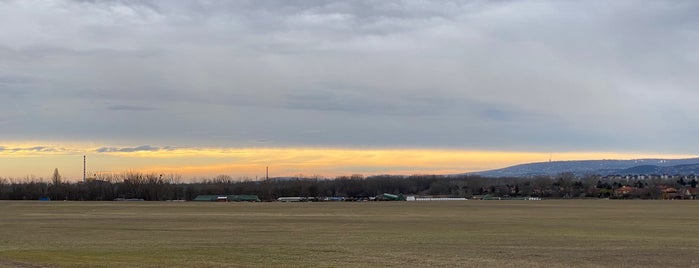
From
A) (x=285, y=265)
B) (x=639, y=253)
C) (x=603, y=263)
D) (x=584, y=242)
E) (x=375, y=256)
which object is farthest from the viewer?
(x=584, y=242)

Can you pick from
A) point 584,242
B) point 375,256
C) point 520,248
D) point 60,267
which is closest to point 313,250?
point 375,256

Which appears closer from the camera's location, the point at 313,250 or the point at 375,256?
the point at 375,256

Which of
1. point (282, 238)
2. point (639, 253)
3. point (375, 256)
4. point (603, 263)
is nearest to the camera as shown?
point (603, 263)

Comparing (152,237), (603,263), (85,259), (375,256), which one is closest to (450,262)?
(375,256)

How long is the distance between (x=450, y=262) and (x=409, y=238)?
15.9 metres

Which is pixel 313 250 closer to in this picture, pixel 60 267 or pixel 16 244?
pixel 60 267

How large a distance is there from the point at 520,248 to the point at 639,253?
573 centimetres

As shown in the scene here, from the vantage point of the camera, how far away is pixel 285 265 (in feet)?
102

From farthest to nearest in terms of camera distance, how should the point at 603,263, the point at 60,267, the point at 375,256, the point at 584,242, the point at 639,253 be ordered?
the point at 584,242, the point at 639,253, the point at 375,256, the point at 603,263, the point at 60,267

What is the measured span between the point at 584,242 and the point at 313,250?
54.2 feet

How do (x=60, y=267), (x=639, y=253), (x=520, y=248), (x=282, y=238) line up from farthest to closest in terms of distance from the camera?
(x=282, y=238) < (x=520, y=248) < (x=639, y=253) < (x=60, y=267)

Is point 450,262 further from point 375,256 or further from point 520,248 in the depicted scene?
point 520,248

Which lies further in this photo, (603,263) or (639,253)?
(639,253)

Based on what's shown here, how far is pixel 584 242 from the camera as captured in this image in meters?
45.2
